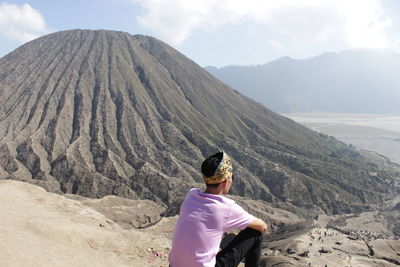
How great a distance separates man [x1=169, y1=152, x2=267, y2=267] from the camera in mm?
4898

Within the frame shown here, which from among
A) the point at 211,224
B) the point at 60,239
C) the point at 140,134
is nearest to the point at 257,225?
the point at 211,224

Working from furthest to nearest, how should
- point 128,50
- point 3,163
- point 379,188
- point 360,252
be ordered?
point 128,50 → point 379,188 → point 3,163 → point 360,252

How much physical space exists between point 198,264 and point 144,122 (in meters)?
95.9

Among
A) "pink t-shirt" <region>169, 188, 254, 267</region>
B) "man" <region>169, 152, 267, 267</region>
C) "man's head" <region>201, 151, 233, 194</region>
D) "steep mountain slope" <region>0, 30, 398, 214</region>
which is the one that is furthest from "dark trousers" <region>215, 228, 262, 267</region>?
"steep mountain slope" <region>0, 30, 398, 214</region>

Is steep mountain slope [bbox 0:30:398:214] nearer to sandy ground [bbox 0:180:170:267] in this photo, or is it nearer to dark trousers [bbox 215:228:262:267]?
sandy ground [bbox 0:180:170:267]

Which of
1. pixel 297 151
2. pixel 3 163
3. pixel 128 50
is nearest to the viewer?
pixel 3 163

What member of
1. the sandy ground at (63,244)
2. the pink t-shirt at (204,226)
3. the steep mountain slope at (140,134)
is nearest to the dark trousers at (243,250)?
the pink t-shirt at (204,226)

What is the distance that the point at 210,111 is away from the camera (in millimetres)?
124312

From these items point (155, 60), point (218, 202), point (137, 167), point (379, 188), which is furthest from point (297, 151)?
point (218, 202)

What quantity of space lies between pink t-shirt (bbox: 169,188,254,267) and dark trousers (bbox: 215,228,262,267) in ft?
0.71

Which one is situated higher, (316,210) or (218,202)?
(218,202)

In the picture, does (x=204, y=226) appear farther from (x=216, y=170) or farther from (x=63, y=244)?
(x=63, y=244)

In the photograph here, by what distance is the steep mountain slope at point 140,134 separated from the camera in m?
73.9

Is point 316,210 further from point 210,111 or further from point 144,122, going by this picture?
point 210,111
